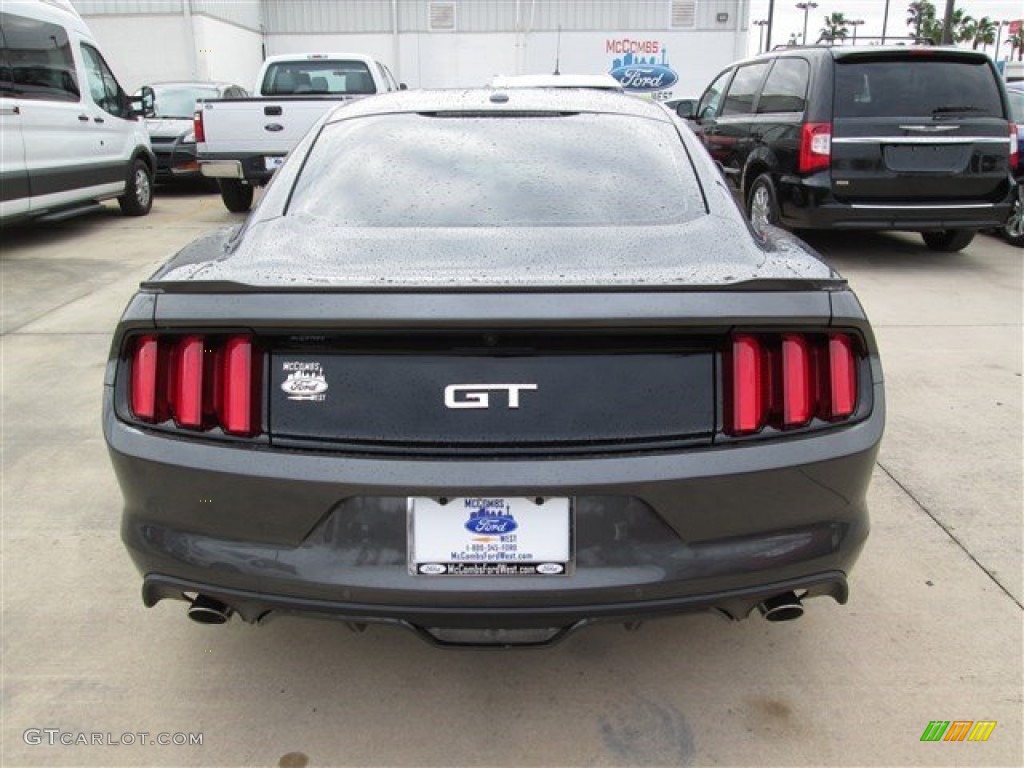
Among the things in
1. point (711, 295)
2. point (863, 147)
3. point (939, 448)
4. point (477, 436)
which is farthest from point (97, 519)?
point (863, 147)

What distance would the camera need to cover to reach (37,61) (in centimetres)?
888

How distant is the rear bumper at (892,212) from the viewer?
7398mm

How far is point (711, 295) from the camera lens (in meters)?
1.97

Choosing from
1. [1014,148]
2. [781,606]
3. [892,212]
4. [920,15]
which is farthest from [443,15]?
[920,15]

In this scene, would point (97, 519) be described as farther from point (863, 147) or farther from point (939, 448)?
point (863, 147)

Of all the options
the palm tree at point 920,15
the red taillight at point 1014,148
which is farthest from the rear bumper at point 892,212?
the palm tree at point 920,15

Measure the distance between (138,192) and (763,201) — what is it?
7868 mm

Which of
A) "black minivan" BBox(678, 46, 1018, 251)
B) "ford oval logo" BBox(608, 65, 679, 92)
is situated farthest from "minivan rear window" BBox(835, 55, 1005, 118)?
"ford oval logo" BBox(608, 65, 679, 92)

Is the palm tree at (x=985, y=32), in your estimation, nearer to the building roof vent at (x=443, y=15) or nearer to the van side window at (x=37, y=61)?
the building roof vent at (x=443, y=15)

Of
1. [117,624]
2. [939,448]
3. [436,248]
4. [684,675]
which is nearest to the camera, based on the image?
[436,248]

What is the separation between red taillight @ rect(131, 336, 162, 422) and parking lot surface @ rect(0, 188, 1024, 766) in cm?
90

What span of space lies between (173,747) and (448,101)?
233cm

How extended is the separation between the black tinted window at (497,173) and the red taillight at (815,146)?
477 cm

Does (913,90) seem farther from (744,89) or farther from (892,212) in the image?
(744,89)
